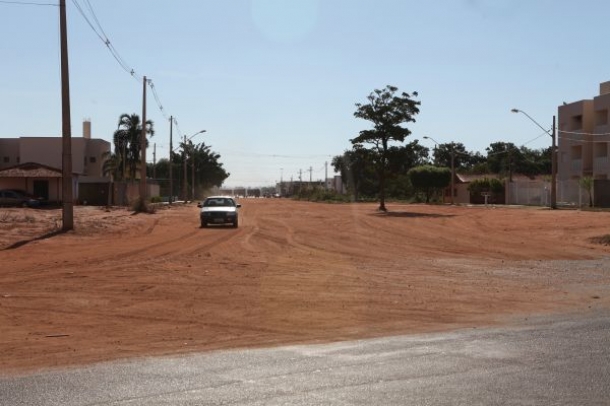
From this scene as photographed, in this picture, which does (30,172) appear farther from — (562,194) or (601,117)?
(601,117)

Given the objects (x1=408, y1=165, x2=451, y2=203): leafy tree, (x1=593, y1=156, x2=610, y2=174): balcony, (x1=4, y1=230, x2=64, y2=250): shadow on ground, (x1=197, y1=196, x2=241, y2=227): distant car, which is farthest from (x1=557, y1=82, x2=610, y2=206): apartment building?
(x1=4, y1=230, x2=64, y2=250): shadow on ground

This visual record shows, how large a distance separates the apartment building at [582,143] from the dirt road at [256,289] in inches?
1593

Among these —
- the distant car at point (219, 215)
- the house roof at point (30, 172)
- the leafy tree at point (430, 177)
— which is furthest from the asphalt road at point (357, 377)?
the leafy tree at point (430, 177)

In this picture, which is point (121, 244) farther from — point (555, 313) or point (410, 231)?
point (555, 313)

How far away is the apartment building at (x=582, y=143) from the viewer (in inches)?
2539

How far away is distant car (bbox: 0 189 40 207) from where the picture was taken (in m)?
52.2

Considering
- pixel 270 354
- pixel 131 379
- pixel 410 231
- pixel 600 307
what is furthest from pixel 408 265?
pixel 410 231

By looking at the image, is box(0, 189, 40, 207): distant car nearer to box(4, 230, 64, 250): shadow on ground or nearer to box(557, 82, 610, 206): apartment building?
box(4, 230, 64, 250): shadow on ground

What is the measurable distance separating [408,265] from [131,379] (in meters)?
12.4

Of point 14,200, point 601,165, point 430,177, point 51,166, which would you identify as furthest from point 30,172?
point 601,165

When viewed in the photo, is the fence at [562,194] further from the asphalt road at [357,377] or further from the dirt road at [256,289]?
the asphalt road at [357,377]

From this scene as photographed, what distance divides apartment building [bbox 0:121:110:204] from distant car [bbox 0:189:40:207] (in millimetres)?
2227

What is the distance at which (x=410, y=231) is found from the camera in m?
32.8

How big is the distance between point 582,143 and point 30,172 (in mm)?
52933
